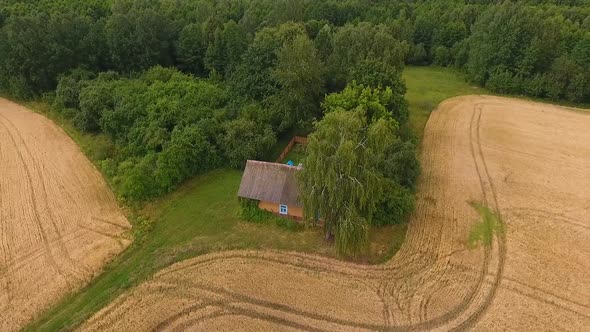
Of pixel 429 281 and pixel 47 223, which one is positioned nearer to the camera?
pixel 429 281

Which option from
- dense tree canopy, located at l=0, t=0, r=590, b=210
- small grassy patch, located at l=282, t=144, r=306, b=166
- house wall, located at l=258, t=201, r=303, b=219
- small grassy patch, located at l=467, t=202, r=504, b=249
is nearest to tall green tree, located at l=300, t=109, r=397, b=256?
dense tree canopy, located at l=0, t=0, r=590, b=210

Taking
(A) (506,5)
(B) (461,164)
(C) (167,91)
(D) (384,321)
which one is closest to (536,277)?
(D) (384,321)

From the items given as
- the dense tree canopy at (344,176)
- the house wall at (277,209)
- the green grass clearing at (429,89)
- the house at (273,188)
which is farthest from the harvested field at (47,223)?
the green grass clearing at (429,89)

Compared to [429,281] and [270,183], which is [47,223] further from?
[429,281]

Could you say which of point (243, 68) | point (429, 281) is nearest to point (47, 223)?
point (243, 68)

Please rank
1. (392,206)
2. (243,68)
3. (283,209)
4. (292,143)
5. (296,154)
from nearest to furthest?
(392,206), (283,209), (296,154), (292,143), (243,68)

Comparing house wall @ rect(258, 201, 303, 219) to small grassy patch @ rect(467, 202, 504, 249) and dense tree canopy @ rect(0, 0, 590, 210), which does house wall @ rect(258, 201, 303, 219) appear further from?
small grassy patch @ rect(467, 202, 504, 249)
